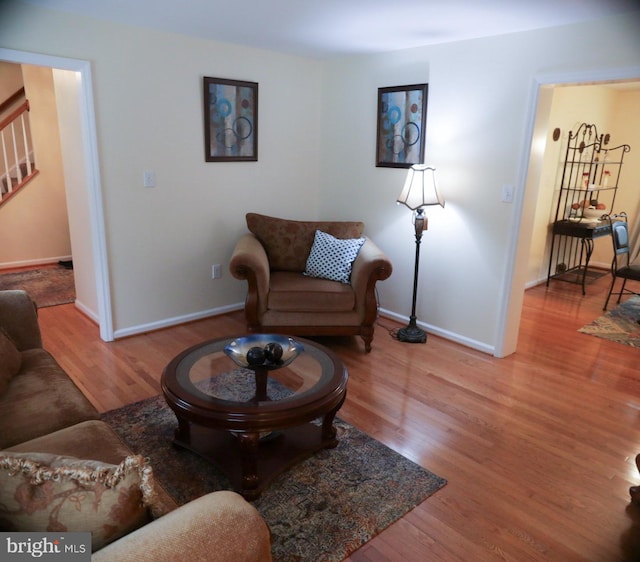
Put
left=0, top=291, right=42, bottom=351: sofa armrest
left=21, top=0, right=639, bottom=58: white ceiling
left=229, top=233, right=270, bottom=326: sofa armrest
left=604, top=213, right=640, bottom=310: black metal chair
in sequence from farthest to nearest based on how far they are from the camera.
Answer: left=604, top=213, right=640, bottom=310: black metal chair, left=229, top=233, right=270, bottom=326: sofa armrest, left=21, top=0, right=639, bottom=58: white ceiling, left=0, top=291, right=42, bottom=351: sofa armrest

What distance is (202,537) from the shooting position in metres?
1.02

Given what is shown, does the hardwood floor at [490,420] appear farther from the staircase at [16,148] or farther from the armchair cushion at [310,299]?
the staircase at [16,148]

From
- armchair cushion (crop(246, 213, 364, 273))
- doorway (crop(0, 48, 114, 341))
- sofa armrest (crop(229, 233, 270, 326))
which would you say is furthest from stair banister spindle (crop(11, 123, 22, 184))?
sofa armrest (crop(229, 233, 270, 326))

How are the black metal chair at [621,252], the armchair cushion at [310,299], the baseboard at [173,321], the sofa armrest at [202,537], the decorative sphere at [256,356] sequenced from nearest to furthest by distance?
the sofa armrest at [202,537]
the decorative sphere at [256,356]
the armchair cushion at [310,299]
the baseboard at [173,321]
the black metal chair at [621,252]

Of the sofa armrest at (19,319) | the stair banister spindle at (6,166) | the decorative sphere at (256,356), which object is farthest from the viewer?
the stair banister spindle at (6,166)

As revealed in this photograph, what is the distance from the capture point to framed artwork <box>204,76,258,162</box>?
12.6 feet

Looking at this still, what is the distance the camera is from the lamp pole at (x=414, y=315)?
11.9 feet

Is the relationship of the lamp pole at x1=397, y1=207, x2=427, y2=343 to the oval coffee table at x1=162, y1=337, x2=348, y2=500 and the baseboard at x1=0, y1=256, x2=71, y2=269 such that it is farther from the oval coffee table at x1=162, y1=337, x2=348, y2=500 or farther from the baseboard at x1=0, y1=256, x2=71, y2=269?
the baseboard at x1=0, y1=256, x2=71, y2=269

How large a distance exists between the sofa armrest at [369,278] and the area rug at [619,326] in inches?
78.9

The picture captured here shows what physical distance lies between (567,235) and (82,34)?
513 cm

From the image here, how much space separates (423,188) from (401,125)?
711 mm

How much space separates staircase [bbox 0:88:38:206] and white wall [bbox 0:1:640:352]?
2.96 meters

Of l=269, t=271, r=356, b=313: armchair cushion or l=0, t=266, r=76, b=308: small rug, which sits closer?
l=269, t=271, r=356, b=313: armchair cushion

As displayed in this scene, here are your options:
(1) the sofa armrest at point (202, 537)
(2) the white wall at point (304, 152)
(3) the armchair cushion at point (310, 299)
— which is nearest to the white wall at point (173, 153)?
(2) the white wall at point (304, 152)
